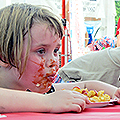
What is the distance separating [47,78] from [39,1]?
81.5 inches

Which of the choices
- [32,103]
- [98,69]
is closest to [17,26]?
[32,103]

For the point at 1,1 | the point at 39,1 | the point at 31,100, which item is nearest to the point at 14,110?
the point at 31,100

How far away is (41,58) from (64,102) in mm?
176

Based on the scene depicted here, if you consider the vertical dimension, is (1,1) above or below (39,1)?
below

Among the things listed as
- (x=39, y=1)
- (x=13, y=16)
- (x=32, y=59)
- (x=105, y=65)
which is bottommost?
(x=105, y=65)

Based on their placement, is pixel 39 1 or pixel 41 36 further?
pixel 39 1

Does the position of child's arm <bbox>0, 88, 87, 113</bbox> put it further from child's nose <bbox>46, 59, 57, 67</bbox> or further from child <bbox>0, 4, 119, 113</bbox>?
child's nose <bbox>46, 59, 57, 67</bbox>

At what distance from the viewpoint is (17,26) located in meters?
0.64

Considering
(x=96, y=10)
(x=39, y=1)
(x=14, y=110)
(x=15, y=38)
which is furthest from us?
(x=96, y=10)

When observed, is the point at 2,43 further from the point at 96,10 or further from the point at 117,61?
the point at 96,10

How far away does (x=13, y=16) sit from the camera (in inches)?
26.1

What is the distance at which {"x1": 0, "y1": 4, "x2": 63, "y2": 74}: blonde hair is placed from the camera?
2.09 feet

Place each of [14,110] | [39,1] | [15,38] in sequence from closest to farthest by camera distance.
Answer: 1. [14,110]
2. [15,38]
3. [39,1]

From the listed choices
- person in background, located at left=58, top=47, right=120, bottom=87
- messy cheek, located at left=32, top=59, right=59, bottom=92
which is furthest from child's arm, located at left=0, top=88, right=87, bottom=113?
person in background, located at left=58, top=47, right=120, bottom=87
